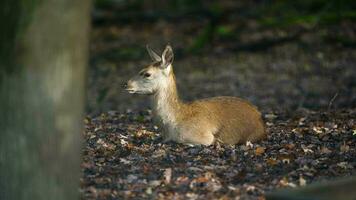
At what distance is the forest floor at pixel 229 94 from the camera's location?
7.92 m

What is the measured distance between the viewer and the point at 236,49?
1897cm

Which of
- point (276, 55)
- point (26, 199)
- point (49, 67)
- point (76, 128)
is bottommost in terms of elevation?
point (26, 199)

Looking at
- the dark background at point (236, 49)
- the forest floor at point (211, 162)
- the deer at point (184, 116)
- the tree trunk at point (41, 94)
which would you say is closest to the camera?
the tree trunk at point (41, 94)

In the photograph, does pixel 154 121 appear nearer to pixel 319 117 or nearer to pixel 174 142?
pixel 174 142

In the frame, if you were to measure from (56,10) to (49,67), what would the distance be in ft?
1.28

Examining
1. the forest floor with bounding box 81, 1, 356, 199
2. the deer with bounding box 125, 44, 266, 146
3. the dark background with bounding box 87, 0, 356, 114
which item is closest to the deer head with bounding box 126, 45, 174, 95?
the deer with bounding box 125, 44, 266, 146

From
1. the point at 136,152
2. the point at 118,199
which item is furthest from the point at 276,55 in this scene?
the point at 118,199

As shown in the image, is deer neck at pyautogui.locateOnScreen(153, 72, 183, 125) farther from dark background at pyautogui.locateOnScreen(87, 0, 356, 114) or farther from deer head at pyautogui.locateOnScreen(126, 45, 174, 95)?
dark background at pyautogui.locateOnScreen(87, 0, 356, 114)

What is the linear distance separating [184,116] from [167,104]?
9.0 inches

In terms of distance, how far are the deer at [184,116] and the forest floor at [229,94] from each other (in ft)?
0.56

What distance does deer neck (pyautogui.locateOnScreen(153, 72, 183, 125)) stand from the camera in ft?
31.0

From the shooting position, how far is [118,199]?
742 centimetres

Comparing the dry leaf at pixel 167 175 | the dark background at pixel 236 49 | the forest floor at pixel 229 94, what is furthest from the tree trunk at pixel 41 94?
the dark background at pixel 236 49

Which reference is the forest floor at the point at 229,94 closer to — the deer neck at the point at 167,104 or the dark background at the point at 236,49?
the dark background at the point at 236,49
